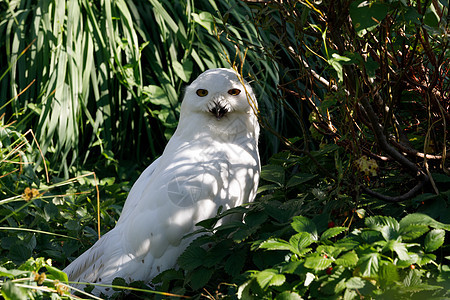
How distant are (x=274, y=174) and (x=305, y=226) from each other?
0.70 m

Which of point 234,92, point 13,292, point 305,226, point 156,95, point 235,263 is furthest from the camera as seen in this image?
point 156,95

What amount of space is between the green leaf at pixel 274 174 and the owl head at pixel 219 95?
26 centimetres

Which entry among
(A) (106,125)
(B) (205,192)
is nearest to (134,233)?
(B) (205,192)

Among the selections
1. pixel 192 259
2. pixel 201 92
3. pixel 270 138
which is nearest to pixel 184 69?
pixel 270 138

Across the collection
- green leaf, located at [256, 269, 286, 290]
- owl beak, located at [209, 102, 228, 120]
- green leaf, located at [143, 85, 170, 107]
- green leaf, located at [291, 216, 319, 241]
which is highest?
owl beak, located at [209, 102, 228, 120]

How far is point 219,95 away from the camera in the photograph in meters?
2.28

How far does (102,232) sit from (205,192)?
0.85m

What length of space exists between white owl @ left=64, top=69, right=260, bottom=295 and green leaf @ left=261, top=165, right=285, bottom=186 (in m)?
0.05

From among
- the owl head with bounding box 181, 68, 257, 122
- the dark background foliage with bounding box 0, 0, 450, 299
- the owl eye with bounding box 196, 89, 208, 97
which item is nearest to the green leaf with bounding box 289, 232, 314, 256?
the dark background foliage with bounding box 0, 0, 450, 299

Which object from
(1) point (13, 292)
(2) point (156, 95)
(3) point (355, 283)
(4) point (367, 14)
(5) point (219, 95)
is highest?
(4) point (367, 14)

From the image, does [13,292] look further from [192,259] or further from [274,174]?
[274,174]

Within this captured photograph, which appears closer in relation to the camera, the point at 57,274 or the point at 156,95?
the point at 57,274

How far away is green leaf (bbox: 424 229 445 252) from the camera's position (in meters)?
1.45

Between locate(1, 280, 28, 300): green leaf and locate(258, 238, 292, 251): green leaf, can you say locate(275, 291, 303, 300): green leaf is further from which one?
locate(1, 280, 28, 300): green leaf
